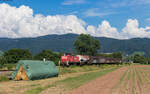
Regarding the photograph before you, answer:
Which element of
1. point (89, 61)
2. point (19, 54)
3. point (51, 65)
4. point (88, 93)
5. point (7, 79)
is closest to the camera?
point (88, 93)

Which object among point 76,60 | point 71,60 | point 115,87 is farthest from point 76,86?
point 76,60

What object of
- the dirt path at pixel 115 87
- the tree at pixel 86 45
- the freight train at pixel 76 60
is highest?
the tree at pixel 86 45

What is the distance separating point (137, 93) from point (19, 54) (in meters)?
121

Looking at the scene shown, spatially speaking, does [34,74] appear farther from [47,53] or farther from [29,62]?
[47,53]

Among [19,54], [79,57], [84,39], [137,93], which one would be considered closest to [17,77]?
[137,93]

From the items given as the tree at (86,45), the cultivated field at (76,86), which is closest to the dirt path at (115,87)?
the cultivated field at (76,86)

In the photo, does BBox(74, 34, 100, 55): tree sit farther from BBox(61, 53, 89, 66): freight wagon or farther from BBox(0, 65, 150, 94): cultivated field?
BBox(0, 65, 150, 94): cultivated field

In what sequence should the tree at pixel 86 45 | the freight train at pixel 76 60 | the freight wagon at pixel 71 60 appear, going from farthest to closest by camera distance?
the tree at pixel 86 45
the freight train at pixel 76 60
the freight wagon at pixel 71 60

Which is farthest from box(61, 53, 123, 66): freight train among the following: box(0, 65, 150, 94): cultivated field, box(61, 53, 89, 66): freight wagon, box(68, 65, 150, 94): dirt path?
box(68, 65, 150, 94): dirt path

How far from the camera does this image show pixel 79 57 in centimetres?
6219

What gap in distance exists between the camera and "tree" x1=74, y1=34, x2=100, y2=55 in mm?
142000

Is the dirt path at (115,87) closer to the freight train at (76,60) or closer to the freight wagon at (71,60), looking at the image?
the freight wagon at (71,60)

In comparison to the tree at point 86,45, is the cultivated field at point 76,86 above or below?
below

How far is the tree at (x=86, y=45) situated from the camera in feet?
466
